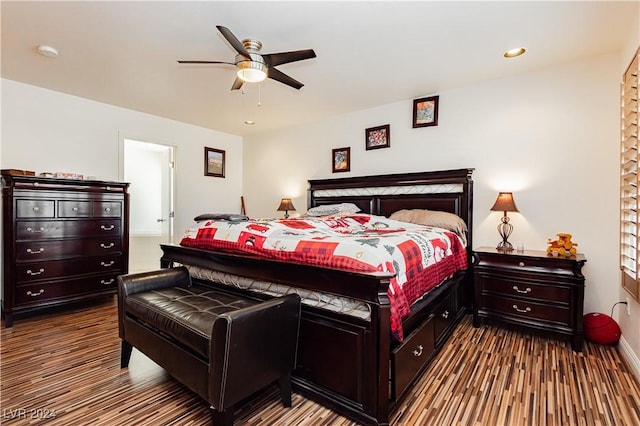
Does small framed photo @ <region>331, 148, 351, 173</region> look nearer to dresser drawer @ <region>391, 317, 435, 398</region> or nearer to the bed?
the bed

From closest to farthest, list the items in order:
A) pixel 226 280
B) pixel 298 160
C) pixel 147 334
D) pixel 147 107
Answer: pixel 147 334, pixel 226 280, pixel 147 107, pixel 298 160

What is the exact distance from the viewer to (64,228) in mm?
3348

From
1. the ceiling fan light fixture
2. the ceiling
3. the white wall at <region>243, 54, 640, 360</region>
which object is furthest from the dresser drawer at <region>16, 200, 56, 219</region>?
the white wall at <region>243, 54, 640, 360</region>

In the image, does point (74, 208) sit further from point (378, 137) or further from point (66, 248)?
point (378, 137)

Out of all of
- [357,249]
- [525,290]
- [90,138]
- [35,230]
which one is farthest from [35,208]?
[525,290]

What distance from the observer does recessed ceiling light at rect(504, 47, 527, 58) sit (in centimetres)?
271

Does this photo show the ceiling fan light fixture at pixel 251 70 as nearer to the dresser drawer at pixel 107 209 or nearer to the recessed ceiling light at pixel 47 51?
the recessed ceiling light at pixel 47 51

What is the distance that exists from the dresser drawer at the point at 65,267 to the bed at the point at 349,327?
1.60m

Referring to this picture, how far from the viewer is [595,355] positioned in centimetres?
245

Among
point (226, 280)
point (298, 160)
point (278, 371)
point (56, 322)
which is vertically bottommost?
point (56, 322)

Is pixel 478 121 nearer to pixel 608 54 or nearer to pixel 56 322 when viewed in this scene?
pixel 608 54

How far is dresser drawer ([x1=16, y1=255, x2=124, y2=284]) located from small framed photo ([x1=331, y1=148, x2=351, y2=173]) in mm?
3107

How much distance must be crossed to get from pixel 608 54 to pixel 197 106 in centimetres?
454

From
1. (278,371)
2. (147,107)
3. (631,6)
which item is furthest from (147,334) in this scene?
(631,6)
